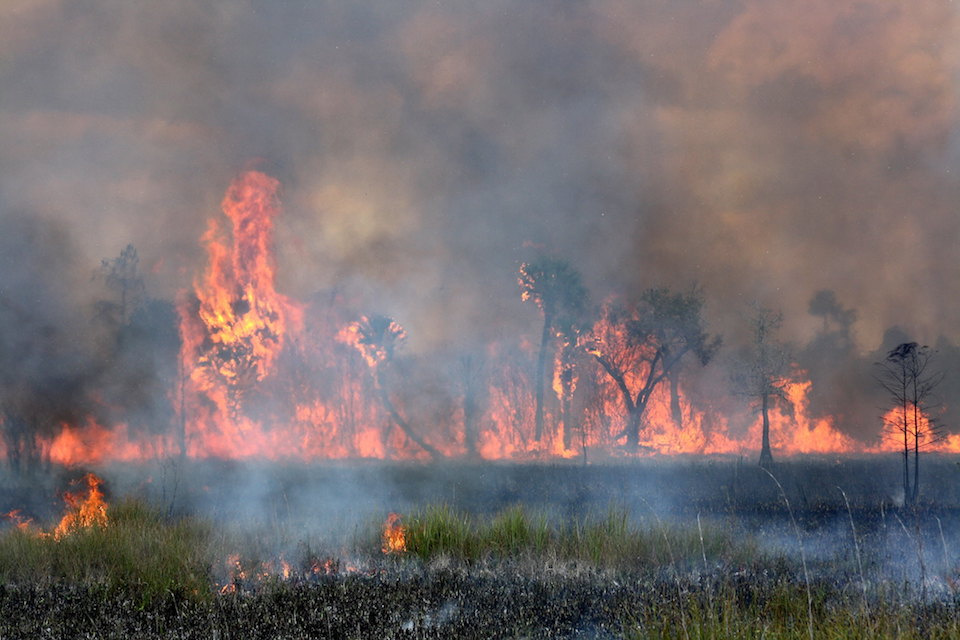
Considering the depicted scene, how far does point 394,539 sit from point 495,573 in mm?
2374

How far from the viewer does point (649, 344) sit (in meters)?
37.7

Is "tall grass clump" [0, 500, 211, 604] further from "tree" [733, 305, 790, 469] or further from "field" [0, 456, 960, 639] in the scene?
"tree" [733, 305, 790, 469]

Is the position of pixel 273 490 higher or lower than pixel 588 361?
lower

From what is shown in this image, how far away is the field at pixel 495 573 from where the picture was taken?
21.4ft

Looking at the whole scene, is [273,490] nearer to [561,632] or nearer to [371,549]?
[371,549]

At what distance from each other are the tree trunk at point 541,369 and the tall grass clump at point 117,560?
28.6 m

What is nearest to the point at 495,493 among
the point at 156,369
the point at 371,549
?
the point at 371,549

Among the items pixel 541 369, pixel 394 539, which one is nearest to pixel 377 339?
pixel 541 369

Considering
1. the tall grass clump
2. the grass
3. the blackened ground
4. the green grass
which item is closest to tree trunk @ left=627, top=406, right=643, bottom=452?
the grass

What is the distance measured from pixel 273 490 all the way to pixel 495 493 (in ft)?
21.5

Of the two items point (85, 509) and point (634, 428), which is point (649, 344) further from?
point (85, 509)

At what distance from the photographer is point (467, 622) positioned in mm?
6441

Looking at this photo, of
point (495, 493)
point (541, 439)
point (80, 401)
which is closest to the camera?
point (495, 493)

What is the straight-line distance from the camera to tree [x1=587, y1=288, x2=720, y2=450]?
120ft
